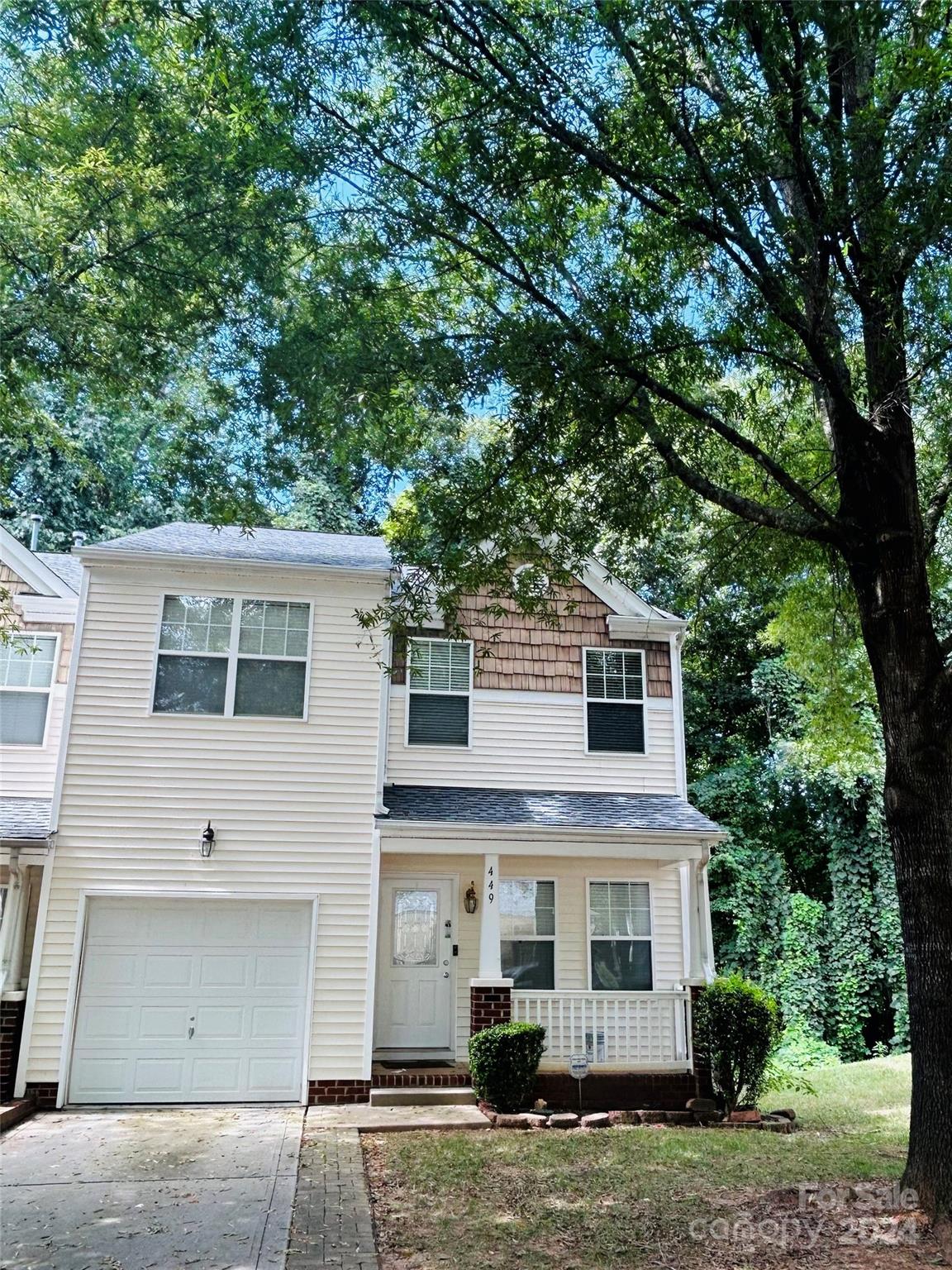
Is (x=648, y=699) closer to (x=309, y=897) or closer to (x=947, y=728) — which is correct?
(x=309, y=897)

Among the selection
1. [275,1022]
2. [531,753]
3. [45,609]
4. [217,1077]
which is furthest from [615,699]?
[45,609]

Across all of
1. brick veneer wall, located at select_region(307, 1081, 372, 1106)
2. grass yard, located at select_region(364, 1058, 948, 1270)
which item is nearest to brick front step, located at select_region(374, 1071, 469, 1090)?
brick veneer wall, located at select_region(307, 1081, 372, 1106)

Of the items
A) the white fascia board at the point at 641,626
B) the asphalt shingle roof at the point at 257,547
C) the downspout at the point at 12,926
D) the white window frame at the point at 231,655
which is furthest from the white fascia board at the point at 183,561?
the white fascia board at the point at 641,626

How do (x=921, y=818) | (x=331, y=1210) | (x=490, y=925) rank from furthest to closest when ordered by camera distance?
(x=490, y=925) → (x=331, y=1210) → (x=921, y=818)

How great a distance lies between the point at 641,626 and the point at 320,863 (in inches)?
217

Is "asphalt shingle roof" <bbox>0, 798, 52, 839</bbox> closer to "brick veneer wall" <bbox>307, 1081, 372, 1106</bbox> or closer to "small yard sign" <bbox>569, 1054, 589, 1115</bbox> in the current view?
"brick veneer wall" <bbox>307, 1081, 372, 1106</bbox>

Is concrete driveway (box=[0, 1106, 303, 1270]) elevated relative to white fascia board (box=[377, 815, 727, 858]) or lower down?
lower down

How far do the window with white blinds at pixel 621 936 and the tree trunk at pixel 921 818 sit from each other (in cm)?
609

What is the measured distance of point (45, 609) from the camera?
11.8 meters

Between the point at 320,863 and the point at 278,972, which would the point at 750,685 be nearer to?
the point at 320,863

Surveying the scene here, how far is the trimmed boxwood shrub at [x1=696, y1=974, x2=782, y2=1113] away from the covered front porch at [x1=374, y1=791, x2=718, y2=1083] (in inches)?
18.0

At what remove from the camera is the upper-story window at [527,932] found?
38.3ft

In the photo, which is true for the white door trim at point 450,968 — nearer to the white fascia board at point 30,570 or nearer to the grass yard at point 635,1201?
the grass yard at point 635,1201

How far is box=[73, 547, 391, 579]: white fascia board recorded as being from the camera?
1082cm
